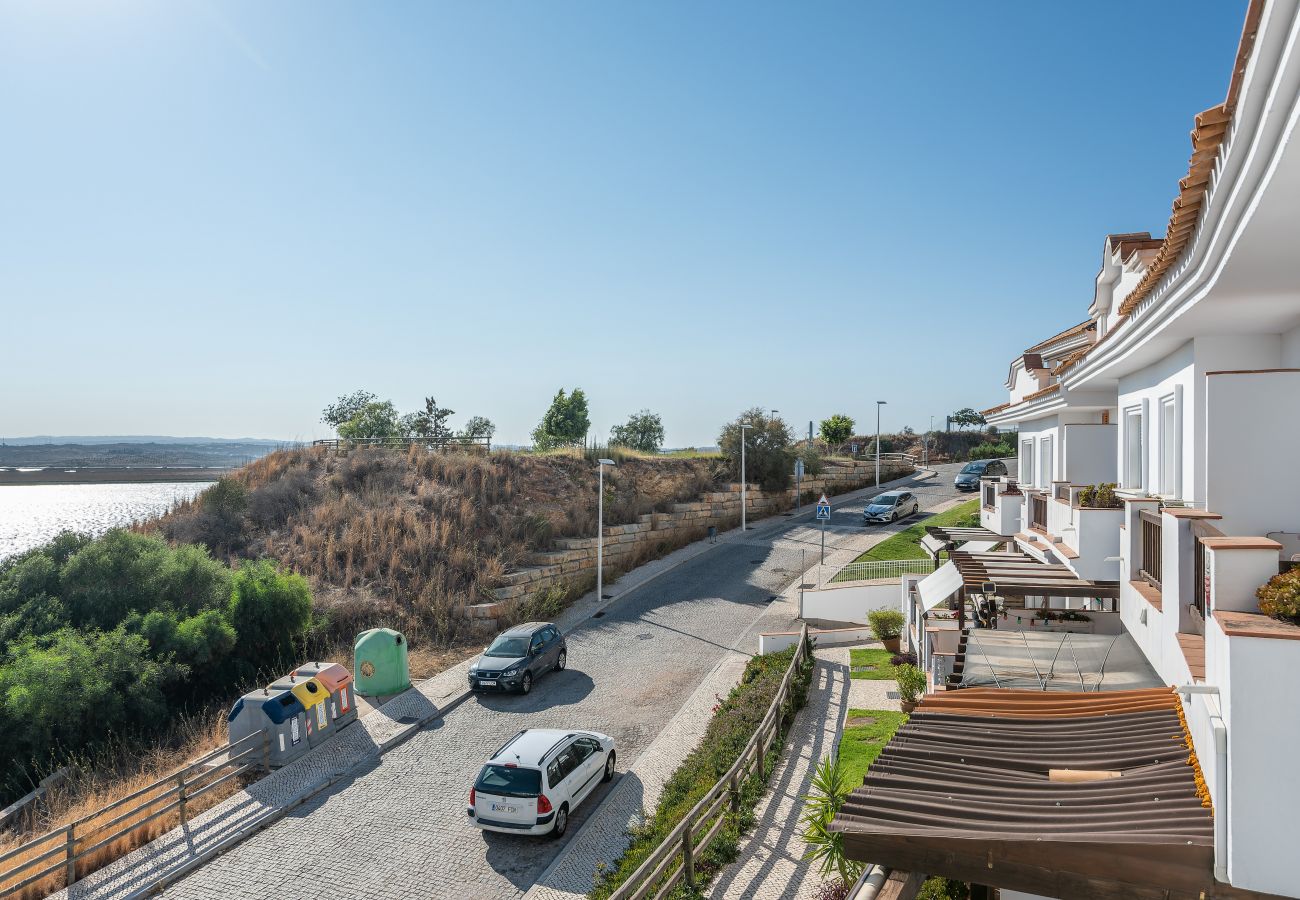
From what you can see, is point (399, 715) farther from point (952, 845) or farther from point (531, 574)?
point (952, 845)

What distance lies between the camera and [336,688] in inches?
604

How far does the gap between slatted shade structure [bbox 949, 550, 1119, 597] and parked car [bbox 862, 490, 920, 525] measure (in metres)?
22.1

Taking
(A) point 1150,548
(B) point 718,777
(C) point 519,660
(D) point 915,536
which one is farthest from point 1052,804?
(D) point 915,536

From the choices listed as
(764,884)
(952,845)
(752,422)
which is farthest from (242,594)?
(752,422)

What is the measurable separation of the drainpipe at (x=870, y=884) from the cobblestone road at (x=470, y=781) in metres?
5.39

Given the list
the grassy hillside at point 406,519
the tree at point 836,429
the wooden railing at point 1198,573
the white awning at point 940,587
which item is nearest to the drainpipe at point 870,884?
the wooden railing at point 1198,573

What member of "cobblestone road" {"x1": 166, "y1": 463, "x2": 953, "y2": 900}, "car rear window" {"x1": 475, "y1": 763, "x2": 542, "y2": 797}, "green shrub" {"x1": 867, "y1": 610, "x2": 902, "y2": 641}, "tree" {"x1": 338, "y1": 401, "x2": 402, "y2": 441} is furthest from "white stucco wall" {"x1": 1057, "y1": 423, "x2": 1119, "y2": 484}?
"tree" {"x1": 338, "y1": 401, "x2": 402, "y2": 441}

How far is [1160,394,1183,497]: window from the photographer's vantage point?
7.82 m

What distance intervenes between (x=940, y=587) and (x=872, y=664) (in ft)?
15.2

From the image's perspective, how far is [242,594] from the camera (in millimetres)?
19766

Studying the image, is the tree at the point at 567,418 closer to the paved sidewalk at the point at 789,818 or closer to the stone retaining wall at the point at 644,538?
the stone retaining wall at the point at 644,538

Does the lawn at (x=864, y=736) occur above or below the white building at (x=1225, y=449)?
below

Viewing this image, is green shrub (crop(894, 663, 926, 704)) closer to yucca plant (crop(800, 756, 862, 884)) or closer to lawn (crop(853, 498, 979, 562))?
yucca plant (crop(800, 756, 862, 884))

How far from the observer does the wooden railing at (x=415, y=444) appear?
3431 centimetres
